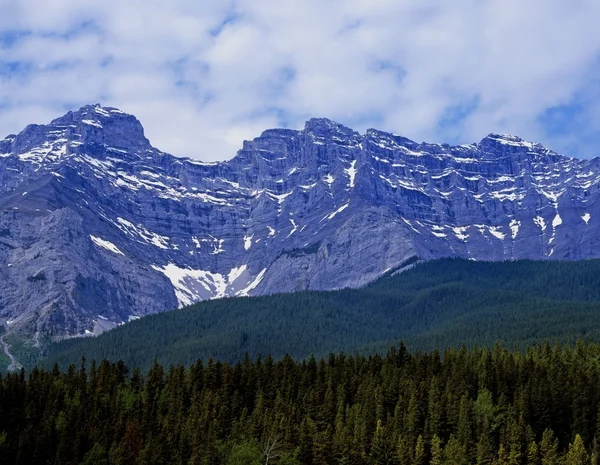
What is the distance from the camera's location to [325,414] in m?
139

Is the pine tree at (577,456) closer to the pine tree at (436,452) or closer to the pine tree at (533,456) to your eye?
the pine tree at (533,456)

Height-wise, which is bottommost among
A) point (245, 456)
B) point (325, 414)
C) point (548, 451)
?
point (245, 456)

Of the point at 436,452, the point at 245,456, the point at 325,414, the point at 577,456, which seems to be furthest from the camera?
the point at 325,414

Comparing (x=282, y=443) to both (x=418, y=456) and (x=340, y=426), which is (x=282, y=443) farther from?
(x=418, y=456)

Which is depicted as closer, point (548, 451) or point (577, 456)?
point (577, 456)

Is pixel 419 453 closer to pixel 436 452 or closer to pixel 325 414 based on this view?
pixel 436 452

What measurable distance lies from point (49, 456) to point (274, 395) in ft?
114

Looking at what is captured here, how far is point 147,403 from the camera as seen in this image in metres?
151

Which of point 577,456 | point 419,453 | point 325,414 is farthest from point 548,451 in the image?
point 325,414

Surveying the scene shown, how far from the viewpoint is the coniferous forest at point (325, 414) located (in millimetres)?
120812

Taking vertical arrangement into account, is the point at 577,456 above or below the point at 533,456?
above

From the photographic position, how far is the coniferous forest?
120812 mm

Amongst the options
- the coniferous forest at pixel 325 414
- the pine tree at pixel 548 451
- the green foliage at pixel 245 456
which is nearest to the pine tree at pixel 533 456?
the coniferous forest at pixel 325 414

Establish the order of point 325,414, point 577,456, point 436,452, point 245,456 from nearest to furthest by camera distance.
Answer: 1. point 577,456
2. point 436,452
3. point 245,456
4. point 325,414
